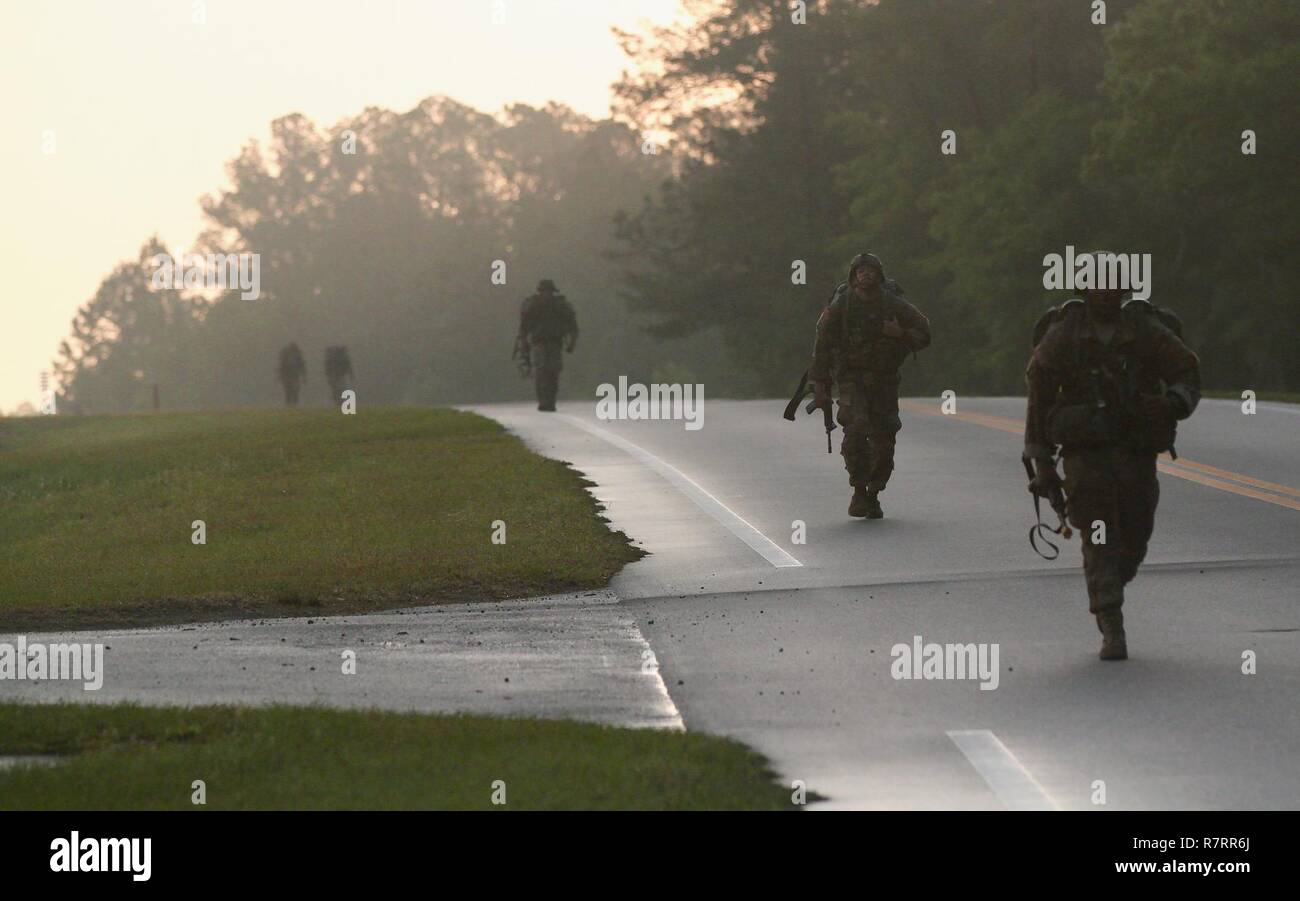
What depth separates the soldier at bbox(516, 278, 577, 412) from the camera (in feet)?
107

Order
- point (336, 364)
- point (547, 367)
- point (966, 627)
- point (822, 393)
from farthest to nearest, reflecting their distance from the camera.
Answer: point (336, 364) → point (547, 367) → point (822, 393) → point (966, 627)

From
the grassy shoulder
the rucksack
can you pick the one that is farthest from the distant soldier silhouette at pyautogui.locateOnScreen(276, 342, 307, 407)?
the rucksack

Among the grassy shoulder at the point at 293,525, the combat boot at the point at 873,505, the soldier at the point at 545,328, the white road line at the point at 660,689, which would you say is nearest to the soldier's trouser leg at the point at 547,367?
the soldier at the point at 545,328

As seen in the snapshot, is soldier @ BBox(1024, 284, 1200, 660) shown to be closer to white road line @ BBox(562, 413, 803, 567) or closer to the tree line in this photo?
white road line @ BBox(562, 413, 803, 567)

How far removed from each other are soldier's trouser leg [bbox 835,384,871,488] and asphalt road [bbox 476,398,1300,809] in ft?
1.55

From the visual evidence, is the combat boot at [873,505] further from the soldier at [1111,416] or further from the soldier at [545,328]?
the soldier at [545,328]

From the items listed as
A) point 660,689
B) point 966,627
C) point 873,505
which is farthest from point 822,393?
point 660,689

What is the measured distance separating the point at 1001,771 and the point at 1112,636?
2847 mm

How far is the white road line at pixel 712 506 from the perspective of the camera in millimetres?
16534

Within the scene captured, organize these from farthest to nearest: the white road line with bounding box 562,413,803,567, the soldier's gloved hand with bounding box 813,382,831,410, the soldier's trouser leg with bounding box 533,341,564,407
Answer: the soldier's trouser leg with bounding box 533,341,564,407, the soldier's gloved hand with bounding box 813,382,831,410, the white road line with bounding box 562,413,803,567

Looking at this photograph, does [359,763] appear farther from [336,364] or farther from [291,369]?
[291,369]

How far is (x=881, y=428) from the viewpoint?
1825 centimetres

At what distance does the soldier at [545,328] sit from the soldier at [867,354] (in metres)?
13.9

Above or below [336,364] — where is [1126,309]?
above
